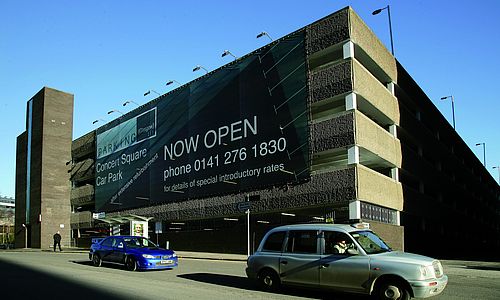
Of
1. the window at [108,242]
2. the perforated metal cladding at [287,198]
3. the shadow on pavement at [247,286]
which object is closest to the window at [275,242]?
the shadow on pavement at [247,286]

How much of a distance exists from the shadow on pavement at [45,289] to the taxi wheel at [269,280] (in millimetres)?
3423

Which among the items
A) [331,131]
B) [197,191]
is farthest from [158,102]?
[331,131]

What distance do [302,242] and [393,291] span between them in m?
2.37

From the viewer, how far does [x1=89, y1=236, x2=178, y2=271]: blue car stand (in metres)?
16.9

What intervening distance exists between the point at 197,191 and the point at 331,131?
12.6 m

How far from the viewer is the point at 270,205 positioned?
1153 inches

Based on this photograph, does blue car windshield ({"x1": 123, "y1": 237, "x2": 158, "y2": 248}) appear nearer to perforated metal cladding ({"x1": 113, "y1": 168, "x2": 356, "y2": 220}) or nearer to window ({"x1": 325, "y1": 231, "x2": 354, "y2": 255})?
window ({"x1": 325, "y1": 231, "x2": 354, "y2": 255})

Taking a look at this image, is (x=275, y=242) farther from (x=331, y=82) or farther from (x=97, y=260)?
(x=331, y=82)

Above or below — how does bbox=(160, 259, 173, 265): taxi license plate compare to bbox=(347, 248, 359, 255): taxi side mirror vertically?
below

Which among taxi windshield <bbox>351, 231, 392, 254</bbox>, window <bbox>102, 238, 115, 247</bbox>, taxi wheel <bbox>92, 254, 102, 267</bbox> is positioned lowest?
taxi wheel <bbox>92, 254, 102, 267</bbox>

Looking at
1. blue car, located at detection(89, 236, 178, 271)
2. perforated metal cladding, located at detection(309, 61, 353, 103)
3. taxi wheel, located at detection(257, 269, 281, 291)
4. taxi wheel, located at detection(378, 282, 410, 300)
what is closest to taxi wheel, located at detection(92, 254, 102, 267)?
blue car, located at detection(89, 236, 178, 271)

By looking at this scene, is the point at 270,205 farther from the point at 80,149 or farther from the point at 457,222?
the point at 80,149

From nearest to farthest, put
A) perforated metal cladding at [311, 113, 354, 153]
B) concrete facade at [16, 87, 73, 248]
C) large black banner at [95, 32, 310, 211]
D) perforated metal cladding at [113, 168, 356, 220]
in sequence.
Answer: perforated metal cladding at [113, 168, 356, 220] → perforated metal cladding at [311, 113, 354, 153] → large black banner at [95, 32, 310, 211] → concrete facade at [16, 87, 73, 248]

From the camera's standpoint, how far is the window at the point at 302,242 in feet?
34.8
